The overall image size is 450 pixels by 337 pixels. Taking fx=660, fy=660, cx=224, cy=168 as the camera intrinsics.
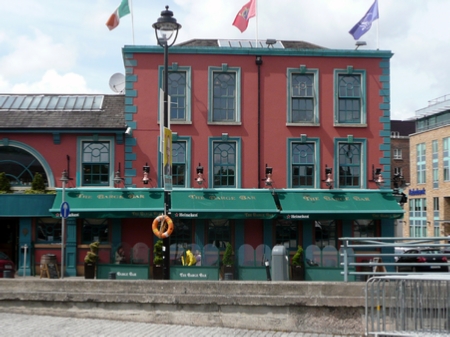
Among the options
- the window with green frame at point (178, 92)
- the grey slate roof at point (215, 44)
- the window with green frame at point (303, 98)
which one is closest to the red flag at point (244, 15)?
the grey slate roof at point (215, 44)

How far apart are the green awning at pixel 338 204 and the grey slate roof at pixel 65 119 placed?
6845 millimetres

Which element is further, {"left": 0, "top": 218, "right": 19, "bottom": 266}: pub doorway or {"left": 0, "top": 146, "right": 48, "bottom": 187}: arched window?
{"left": 0, "top": 218, "right": 19, "bottom": 266}: pub doorway

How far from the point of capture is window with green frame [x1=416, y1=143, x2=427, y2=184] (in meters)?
59.6

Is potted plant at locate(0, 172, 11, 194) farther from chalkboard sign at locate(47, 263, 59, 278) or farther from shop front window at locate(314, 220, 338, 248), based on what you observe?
shop front window at locate(314, 220, 338, 248)

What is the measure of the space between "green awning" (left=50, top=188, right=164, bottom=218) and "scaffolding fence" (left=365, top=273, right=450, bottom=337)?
13879 millimetres

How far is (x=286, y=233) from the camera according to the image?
24.6 m

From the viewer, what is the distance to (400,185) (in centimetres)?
2531

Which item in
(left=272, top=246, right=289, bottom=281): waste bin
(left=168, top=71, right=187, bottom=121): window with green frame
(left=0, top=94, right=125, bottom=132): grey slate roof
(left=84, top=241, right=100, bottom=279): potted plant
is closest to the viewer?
(left=272, top=246, right=289, bottom=281): waste bin

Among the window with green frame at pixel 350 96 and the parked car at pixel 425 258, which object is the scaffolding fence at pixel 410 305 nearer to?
the parked car at pixel 425 258

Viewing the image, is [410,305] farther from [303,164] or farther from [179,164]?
[179,164]

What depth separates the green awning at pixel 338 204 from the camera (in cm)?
2345

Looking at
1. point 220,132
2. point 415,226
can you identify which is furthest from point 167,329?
point 415,226

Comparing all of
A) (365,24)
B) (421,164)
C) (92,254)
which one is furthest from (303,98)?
(421,164)

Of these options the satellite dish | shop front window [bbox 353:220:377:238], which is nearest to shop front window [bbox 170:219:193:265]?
shop front window [bbox 353:220:377:238]
